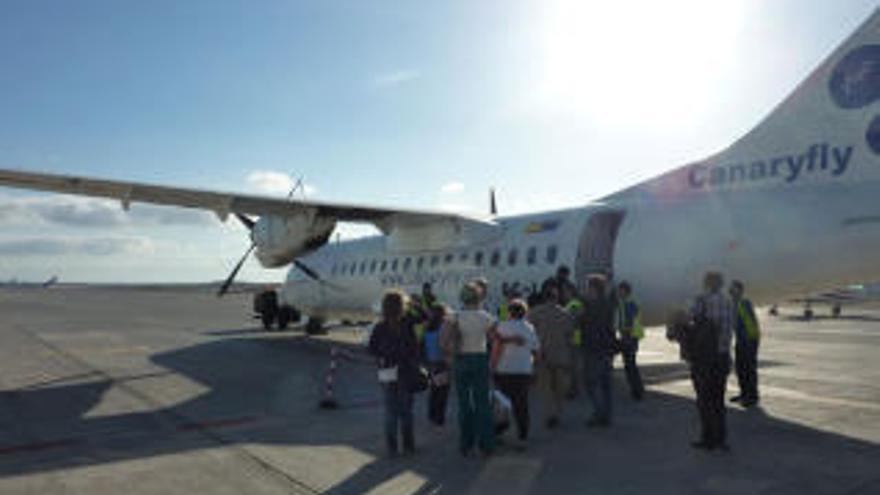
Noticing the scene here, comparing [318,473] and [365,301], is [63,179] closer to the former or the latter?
[365,301]

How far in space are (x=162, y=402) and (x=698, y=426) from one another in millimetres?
7667

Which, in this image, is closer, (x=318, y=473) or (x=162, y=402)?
(x=318, y=473)

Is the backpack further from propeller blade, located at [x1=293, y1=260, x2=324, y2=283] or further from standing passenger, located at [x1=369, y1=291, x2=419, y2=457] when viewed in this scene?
propeller blade, located at [x1=293, y1=260, x2=324, y2=283]

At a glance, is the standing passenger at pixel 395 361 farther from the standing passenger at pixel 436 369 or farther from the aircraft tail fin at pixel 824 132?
the aircraft tail fin at pixel 824 132

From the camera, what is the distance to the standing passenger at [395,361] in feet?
25.1

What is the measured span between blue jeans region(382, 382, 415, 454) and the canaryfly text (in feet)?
24.2

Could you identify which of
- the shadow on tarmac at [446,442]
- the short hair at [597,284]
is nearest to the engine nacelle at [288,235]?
the shadow on tarmac at [446,442]

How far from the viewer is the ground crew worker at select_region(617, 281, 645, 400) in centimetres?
1108

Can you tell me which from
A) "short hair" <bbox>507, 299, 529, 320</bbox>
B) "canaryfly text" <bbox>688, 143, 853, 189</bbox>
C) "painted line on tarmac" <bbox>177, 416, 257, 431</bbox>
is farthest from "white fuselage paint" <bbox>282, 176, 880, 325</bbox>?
"painted line on tarmac" <bbox>177, 416, 257, 431</bbox>

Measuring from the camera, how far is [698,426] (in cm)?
894

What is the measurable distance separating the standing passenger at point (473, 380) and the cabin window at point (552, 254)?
7.01 meters

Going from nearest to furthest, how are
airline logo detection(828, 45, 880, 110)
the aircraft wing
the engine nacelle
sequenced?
airline logo detection(828, 45, 880, 110), the aircraft wing, the engine nacelle

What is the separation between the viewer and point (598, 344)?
9.07 metres

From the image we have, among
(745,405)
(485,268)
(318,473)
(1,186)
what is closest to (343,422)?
(318,473)
